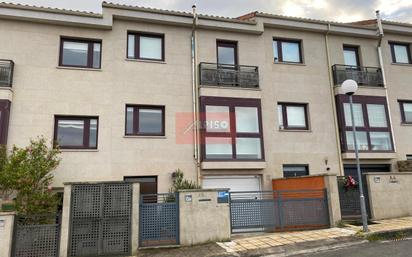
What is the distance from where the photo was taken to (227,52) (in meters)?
16.5

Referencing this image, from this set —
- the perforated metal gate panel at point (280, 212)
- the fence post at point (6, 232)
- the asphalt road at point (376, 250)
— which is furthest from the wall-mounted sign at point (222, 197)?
the fence post at point (6, 232)

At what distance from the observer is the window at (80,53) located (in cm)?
1448

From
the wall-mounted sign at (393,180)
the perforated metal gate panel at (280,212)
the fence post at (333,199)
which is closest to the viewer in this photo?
the perforated metal gate panel at (280,212)

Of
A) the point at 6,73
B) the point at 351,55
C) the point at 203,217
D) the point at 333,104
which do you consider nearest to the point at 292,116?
the point at 333,104

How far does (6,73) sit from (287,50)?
12.8 metres

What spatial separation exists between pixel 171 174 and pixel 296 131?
20.8 ft

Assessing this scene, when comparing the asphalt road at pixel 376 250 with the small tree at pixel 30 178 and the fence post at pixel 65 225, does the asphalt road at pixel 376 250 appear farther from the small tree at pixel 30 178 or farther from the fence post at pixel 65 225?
the small tree at pixel 30 178

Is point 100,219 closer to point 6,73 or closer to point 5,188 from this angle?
point 5,188

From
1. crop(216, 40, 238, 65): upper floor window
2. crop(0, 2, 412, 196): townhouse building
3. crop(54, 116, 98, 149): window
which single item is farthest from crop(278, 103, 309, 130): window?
crop(54, 116, 98, 149): window

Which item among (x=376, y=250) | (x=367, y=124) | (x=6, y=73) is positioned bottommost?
(x=376, y=250)

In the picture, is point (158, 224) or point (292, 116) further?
point (292, 116)

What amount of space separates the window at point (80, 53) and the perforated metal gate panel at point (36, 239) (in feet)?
23.4

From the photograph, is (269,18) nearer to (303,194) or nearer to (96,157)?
(303,194)

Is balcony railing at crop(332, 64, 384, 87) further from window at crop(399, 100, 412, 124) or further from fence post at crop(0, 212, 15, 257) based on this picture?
fence post at crop(0, 212, 15, 257)
